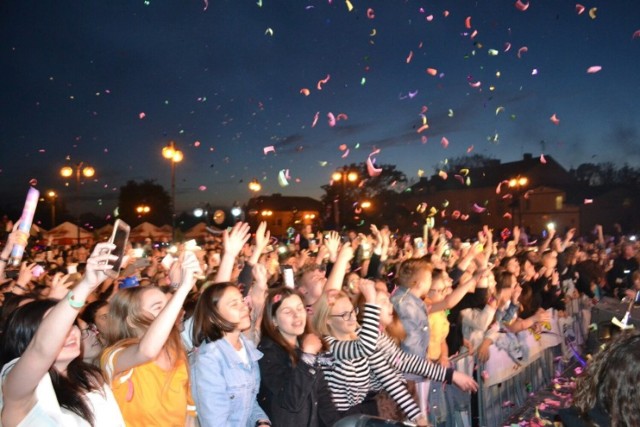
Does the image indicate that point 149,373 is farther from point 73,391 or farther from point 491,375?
point 491,375

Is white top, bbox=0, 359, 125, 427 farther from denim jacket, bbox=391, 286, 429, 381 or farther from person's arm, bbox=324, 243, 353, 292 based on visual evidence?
denim jacket, bbox=391, 286, 429, 381

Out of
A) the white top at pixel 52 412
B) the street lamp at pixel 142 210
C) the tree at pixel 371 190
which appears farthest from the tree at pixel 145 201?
the white top at pixel 52 412

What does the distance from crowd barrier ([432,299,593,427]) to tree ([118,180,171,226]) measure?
63.4 meters

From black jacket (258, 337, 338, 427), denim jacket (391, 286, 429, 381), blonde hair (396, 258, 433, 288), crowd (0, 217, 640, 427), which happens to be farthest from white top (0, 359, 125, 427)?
blonde hair (396, 258, 433, 288)

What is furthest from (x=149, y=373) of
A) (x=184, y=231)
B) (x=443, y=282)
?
(x=184, y=231)

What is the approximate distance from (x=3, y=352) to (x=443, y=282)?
16.7 feet

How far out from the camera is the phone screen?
95.2 inches

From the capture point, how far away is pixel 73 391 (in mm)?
2586

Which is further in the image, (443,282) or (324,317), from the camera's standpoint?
(443,282)

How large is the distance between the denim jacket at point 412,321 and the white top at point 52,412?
3380 mm

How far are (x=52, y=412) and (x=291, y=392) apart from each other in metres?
1.62

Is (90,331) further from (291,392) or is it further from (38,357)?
(38,357)

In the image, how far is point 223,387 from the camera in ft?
11.7

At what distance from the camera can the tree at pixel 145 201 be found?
68688 millimetres
